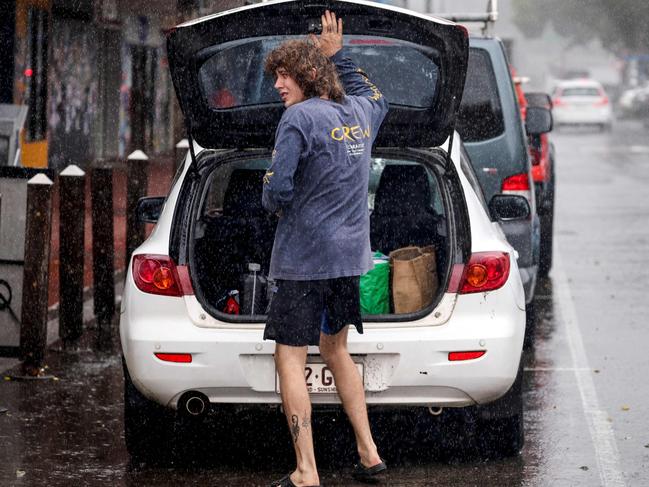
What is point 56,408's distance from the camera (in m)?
7.85

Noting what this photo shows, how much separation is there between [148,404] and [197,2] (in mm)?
7339

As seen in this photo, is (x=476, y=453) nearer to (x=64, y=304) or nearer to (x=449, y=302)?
(x=449, y=302)

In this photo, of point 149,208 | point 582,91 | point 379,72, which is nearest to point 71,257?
point 149,208

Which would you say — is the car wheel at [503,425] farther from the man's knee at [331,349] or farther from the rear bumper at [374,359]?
the man's knee at [331,349]

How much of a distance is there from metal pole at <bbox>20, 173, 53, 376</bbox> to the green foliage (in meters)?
62.2

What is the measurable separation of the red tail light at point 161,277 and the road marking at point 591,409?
1.92 m

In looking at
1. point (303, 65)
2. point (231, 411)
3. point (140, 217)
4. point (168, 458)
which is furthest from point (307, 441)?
point (140, 217)

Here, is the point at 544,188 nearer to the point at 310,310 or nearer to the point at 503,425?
the point at 503,425

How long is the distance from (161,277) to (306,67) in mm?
1169

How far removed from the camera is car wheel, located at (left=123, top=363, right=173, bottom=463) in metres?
6.59

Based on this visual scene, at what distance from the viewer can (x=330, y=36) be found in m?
6.18

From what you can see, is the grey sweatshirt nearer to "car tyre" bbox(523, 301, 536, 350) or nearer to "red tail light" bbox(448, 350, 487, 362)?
"red tail light" bbox(448, 350, 487, 362)

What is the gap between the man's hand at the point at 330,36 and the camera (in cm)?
614

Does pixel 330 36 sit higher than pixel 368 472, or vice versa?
pixel 330 36
